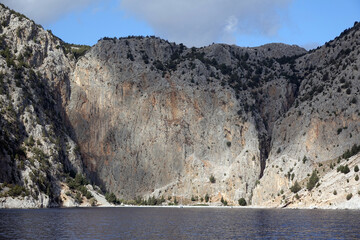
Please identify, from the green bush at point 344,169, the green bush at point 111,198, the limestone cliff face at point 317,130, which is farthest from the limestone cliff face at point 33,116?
the green bush at point 344,169

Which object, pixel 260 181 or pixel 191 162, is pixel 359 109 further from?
pixel 191 162

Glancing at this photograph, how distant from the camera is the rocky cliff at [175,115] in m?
114

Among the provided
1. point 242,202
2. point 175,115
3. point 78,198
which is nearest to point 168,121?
point 175,115

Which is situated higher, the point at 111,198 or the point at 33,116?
the point at 33,116

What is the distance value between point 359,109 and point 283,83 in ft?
108

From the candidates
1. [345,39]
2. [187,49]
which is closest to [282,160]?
[345,39]

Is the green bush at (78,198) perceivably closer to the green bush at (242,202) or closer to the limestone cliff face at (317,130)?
the green bush at (242,202)

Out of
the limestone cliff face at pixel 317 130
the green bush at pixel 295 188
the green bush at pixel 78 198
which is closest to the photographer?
the green bush at pixel 295 188

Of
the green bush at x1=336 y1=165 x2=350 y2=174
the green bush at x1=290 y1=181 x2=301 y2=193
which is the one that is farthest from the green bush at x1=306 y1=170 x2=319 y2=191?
the green bush at x1=336 y1=165 x2=350 y2=174

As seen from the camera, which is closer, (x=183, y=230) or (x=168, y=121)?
(x=183, y=230)

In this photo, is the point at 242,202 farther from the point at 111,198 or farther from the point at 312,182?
the point at 111,198

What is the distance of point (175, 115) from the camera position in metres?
133

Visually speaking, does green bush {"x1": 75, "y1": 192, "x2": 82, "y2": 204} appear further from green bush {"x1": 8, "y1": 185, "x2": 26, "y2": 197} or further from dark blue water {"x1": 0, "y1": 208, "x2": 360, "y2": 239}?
dark blue water {"x1": 0, "y1": 208, "x2": 360, "y2": 239}

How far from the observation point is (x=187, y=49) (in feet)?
512
